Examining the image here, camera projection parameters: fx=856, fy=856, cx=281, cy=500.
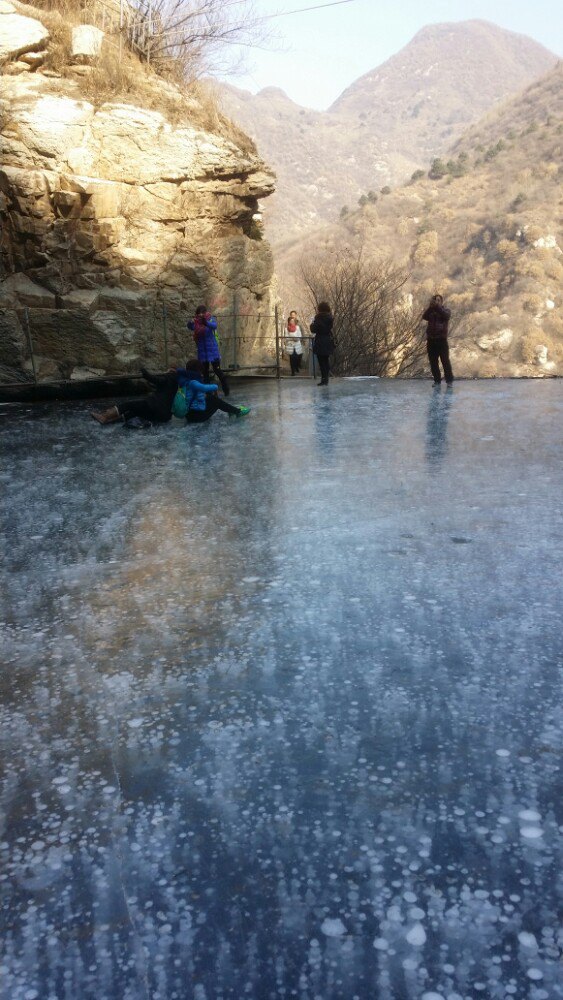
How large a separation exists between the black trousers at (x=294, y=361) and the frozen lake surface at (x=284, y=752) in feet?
47.6

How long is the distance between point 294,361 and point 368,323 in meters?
11.2

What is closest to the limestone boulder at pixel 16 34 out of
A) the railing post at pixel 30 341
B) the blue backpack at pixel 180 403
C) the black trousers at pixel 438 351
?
the railing post at pixel 30 341

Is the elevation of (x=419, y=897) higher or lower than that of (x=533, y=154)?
lower

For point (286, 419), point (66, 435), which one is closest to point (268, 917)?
point (66, 435)

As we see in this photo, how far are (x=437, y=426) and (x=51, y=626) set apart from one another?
773cm

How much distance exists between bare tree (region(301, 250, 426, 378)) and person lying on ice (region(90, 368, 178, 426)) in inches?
739

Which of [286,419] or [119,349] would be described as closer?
[286,419]

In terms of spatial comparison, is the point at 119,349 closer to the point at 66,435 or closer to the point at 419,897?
the point at 66,435

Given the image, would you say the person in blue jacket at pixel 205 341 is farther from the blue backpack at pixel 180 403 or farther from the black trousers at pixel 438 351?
the black trousers at pixel 438 351

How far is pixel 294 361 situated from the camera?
68.4 feet

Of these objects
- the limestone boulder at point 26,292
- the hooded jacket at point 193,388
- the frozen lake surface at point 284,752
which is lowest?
the frozen lake surface at point 284,752

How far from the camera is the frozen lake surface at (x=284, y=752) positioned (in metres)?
2.19

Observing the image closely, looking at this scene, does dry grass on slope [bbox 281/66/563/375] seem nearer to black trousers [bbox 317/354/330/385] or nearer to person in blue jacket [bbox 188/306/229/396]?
black trousers [bbox 317/354/330/385]

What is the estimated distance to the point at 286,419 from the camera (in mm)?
12492
